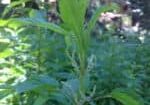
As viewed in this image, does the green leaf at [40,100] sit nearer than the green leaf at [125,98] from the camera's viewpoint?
No

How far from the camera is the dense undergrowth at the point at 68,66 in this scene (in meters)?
2.44

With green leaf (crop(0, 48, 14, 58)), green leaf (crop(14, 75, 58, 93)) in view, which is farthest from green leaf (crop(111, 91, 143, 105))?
green leaf (crop(0, 48, 14, 58))

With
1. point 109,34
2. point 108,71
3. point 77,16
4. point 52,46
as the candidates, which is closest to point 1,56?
point 52,46

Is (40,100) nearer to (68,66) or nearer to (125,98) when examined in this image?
(125,98)

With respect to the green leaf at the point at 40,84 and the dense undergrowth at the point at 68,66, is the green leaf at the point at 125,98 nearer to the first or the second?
the dense undergrowth at the point at 68,66

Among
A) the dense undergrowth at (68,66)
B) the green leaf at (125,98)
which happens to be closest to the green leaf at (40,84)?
the dense undergrowth at (68,66)

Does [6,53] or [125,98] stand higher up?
[6,53]

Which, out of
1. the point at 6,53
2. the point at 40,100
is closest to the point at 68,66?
the point at 6,53

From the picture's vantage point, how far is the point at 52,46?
135 inches

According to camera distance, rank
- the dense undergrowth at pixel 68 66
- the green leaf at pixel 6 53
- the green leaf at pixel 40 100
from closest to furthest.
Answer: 1. the dense undergrowth at pixel 68 66
2. the green leaf at pixel 40 100
3. the green leaf at pixel 6 53

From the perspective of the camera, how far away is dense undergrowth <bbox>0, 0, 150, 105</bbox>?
7.99ft

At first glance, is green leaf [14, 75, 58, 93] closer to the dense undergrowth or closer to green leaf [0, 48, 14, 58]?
the dense undergrowth

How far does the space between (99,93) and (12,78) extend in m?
0.51

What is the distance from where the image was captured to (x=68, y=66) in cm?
330
